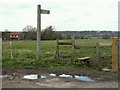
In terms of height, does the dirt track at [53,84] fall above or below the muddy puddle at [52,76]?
below

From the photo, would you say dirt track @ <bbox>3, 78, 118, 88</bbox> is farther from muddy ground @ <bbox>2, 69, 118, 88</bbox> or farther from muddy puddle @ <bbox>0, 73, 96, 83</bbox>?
muddy puddle @ <bbox>0, 73, 96, 83</bbox>

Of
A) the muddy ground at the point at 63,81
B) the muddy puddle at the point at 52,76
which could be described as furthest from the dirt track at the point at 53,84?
the muddy puddle at the point at 52,76

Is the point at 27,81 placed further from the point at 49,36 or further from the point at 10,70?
the point at 49,36

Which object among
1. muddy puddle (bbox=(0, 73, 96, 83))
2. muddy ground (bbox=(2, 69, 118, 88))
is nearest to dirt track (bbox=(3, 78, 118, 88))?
muddy ground (bbox=(2, 69, 118, 88))

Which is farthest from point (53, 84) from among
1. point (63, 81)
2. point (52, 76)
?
point (52, 76)

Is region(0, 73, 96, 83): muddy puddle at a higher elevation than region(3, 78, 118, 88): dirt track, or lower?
higher

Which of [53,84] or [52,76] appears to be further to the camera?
[52,76]

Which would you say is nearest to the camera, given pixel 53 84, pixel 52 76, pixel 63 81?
pixel 53 84

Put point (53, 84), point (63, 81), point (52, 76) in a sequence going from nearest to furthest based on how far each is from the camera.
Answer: point (53, 84), point (63, 81), point (52, 76)

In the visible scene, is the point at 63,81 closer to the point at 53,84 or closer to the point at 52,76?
the point at 53,84

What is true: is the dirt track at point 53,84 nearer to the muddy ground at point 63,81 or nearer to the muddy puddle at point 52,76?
the muddy ground at point 63,81

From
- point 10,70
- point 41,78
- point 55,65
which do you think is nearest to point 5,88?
point 41,78

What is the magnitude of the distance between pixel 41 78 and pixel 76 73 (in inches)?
68.9

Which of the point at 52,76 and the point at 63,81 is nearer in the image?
the point at 63,81
